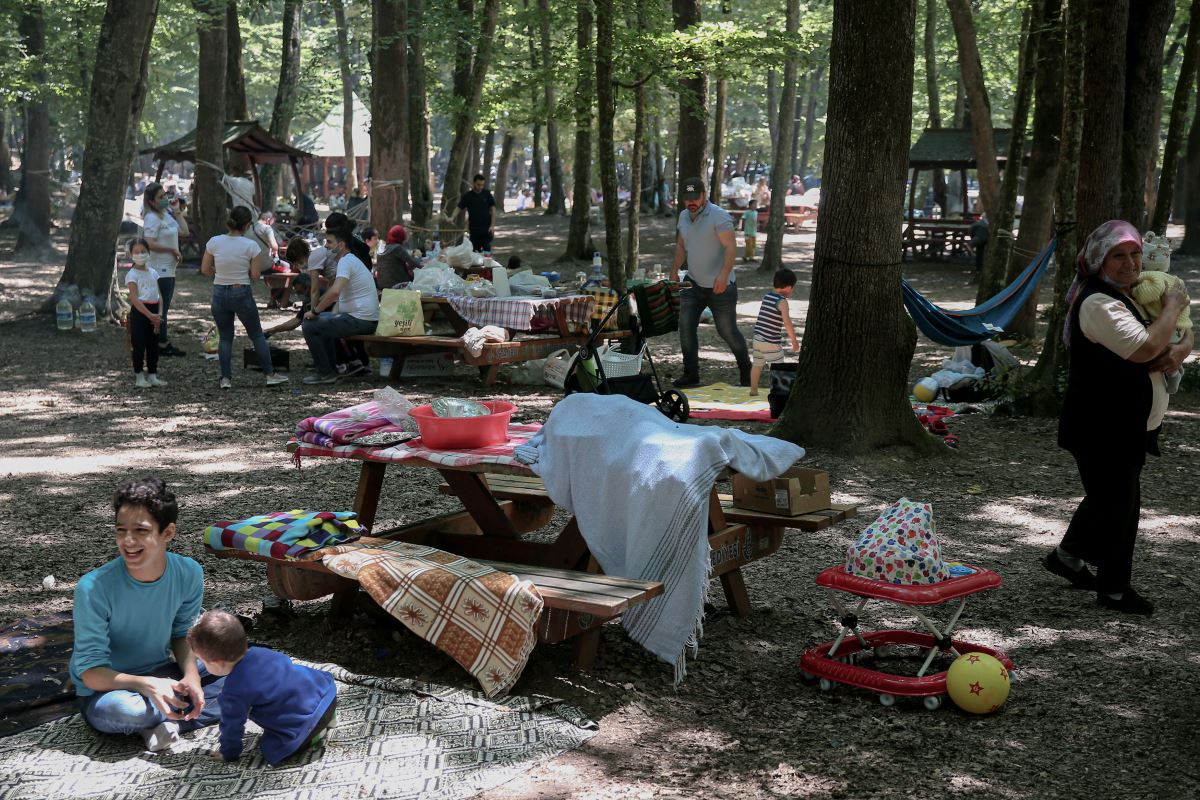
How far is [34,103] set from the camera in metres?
30.4

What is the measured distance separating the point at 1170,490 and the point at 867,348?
83.7 inches

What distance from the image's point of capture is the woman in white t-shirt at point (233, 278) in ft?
37.8

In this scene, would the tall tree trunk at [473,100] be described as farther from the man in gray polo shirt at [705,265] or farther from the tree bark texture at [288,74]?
the man in gray polo shirt at [705,265]

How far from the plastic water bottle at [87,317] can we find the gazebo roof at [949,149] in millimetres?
17615

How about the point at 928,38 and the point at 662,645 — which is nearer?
the point at 662,645

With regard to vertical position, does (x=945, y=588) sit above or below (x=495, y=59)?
below

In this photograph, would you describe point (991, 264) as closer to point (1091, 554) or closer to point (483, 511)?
point (1091, 554)

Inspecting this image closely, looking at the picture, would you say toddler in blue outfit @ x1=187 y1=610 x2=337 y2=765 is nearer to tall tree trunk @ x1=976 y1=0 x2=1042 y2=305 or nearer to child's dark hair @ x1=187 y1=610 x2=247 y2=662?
child's dark hair @ x1=187 y1=610 x2=247 y2=662

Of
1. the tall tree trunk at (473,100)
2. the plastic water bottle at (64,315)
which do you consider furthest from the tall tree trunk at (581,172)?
the plastic water bottle at (64,315)

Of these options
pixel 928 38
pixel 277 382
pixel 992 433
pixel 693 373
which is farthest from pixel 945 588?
pixel 928 38

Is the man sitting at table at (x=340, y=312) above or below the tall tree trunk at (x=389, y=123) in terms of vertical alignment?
below

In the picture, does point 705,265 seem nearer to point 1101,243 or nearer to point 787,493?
point 1101,243

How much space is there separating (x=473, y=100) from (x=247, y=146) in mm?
6737

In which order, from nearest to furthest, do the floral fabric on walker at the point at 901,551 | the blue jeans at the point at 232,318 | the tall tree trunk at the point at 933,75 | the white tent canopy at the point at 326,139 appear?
1. the floral fabric on walker at the point at 901,551
2. the blue jeans at the point at 232,318
3. the tall tree trunk at the point at 933,75
4. the white tent canopy at the point at 326,139
